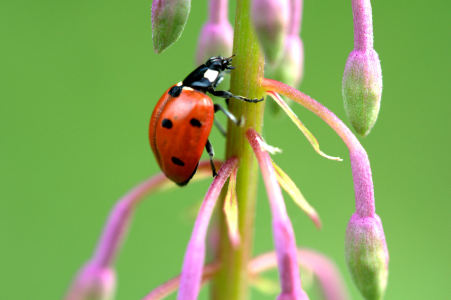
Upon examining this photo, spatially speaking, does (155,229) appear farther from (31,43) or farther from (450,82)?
(450,82)

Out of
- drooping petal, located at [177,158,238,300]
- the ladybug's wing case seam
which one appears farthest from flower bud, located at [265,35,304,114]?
drooping petal, located at [177,158,238,300]

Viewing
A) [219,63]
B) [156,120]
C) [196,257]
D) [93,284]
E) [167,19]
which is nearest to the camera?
[196,257]

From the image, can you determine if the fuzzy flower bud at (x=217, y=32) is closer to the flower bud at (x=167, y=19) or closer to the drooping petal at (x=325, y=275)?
the flower bud at (x=167, y=19)

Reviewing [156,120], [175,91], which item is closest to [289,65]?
[175,91]

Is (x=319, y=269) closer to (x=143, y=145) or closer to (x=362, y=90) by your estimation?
(x=362, y=90)

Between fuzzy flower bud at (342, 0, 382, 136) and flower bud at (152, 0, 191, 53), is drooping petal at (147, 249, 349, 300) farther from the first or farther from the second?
flower bud at (152, 0, 191, 53)

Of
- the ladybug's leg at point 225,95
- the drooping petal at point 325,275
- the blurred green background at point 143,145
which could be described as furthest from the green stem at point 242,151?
the blurred green background at point 143,145
